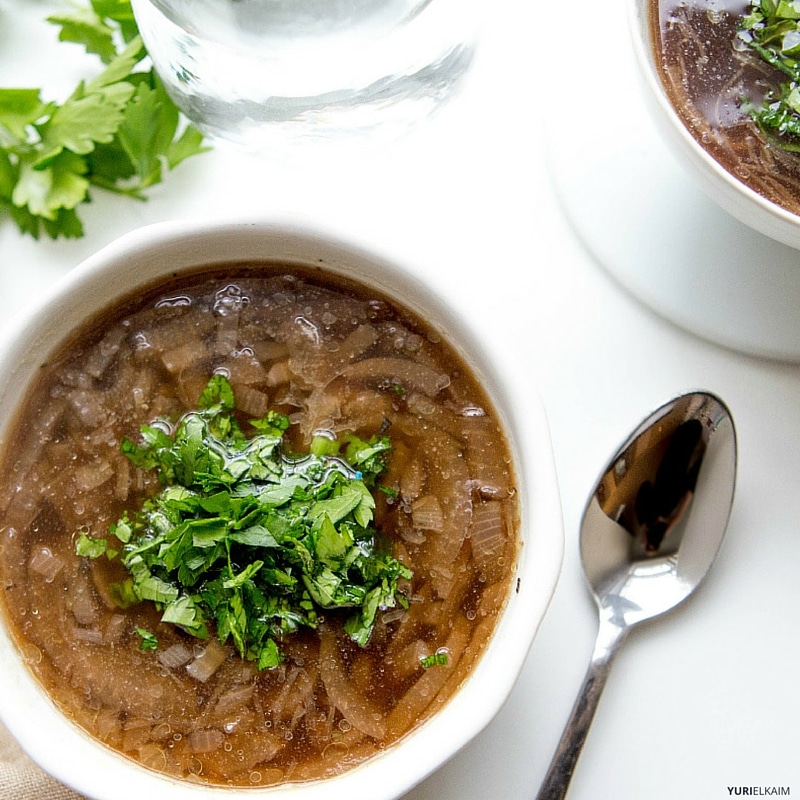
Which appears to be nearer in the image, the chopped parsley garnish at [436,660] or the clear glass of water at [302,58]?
the chopped parsley garnish at [436,660]

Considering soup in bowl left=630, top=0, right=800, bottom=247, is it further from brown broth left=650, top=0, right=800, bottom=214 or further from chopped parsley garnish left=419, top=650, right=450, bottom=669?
chopped parsley garnish left=419, top=650, right=450, bottom=669

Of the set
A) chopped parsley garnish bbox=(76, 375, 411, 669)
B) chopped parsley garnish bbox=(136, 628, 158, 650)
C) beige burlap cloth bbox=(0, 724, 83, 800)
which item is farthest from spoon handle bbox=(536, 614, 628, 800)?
beige burlap cloth bbox=(0, 724, 83, 800)

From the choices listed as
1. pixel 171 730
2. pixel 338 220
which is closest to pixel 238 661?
pixel 171 730

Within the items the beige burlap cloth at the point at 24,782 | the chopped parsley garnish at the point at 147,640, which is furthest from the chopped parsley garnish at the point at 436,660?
the beige burlap cloth at the point at 24,782

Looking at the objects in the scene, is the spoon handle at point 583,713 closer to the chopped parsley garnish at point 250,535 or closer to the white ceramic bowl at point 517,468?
the white ceramic bowl at point 517,468

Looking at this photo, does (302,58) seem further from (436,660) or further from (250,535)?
(436,660)
